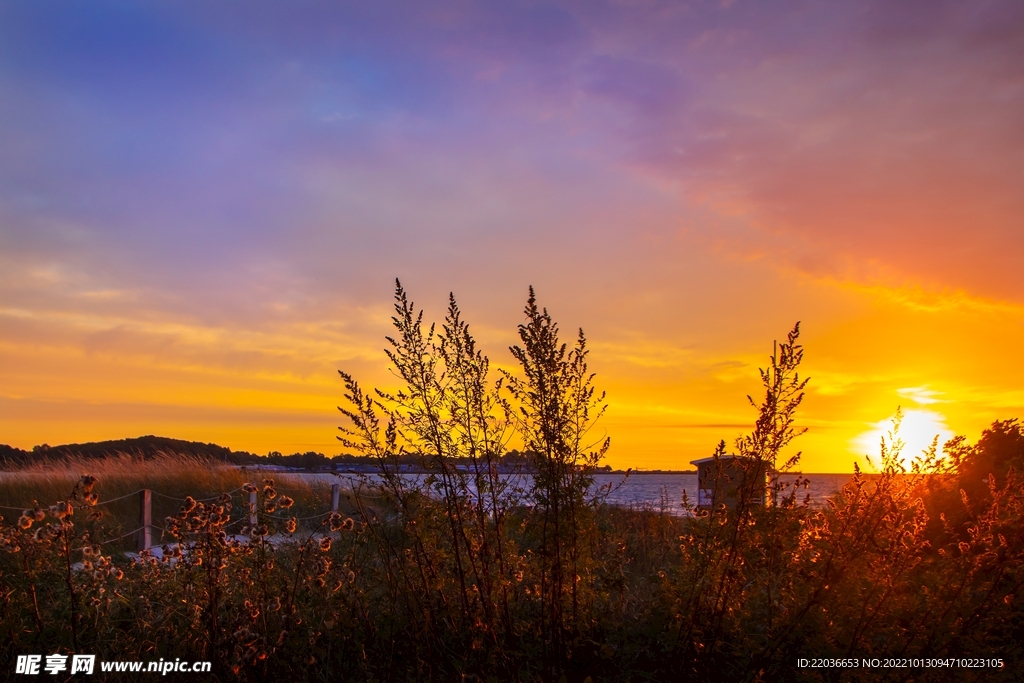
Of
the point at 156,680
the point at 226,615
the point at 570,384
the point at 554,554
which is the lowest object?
the point at 156,680

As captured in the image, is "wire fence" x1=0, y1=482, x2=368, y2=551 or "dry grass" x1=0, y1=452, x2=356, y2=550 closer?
"wire fence" x1=0, y1=482, x2=368, y2=551

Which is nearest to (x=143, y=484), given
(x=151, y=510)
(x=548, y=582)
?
(x=151, y=510)

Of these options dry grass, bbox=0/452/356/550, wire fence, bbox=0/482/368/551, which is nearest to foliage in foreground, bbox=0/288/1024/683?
wire fence, bbox=0/482/368/551

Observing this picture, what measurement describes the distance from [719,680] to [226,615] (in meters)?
3.30

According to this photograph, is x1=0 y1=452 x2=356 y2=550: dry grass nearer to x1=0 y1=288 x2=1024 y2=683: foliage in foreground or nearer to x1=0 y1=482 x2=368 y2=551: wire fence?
x1=0 y1=482 x2=368 y2=551: wire fence

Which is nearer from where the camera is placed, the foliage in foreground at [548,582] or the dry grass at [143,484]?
the foliage in foreground at [548,582]

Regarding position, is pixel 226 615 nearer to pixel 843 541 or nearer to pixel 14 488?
pixel 843 541

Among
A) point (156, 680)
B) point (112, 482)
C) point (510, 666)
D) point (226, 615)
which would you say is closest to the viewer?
point (510, 666)

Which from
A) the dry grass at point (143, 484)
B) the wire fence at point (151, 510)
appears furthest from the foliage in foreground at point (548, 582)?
the dry grass at point (143, 484)

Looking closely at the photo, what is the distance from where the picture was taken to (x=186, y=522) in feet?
16.0

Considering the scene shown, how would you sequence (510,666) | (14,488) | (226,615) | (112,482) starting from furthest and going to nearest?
(112,482), (14,488), (226,615), (510,666)

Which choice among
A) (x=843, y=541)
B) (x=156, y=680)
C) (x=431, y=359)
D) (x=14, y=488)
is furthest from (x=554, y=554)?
(x=14, y=488)

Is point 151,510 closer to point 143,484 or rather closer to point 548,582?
point 143,484

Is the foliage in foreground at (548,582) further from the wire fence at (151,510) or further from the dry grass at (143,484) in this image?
the dry grass at (143,484)
